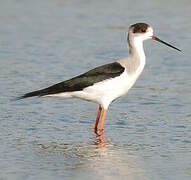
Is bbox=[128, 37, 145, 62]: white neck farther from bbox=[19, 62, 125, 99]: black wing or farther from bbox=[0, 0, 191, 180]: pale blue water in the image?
bbox=[0, 0, 191, 180]: pale blue water

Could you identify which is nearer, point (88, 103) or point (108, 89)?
point (108, 89)

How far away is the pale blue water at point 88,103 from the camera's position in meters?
6.78

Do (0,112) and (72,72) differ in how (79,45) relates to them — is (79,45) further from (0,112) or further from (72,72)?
(0,112)

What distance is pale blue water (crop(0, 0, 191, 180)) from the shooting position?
678cm

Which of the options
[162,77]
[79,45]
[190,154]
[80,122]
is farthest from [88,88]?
[79,45]

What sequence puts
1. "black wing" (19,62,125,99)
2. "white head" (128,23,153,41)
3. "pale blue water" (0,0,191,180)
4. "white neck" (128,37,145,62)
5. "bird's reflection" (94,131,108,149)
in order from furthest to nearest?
1. "white head" (128,23,153,41)
2. "white neck" (128,37,145,62)
3. "black wing" (19,62,125,99)
4. "bird's reflection" (94,131,108,149)
5. "pale blue water" (0,0,191,180)

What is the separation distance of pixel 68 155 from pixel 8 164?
0.80 metres

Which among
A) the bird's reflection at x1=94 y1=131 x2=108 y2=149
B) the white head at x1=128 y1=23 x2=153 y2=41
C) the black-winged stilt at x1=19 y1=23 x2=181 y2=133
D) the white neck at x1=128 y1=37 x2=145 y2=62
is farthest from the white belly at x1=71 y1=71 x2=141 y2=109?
the white head at x1=128 y1=23 x2=153 y2=41

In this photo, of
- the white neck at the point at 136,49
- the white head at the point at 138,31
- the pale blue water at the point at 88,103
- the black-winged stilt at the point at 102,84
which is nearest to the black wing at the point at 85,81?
the black-winged stilt at the point at 102,84

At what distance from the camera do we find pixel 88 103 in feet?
31.9

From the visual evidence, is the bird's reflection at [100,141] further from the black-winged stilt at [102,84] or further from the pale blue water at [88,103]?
the black-winged stilt at [102,84]

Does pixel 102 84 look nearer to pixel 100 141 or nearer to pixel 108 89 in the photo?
pixel 108 89

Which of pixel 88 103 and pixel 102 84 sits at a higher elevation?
pixel 102 84

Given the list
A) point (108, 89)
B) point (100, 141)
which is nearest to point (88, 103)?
point (108, 89)
